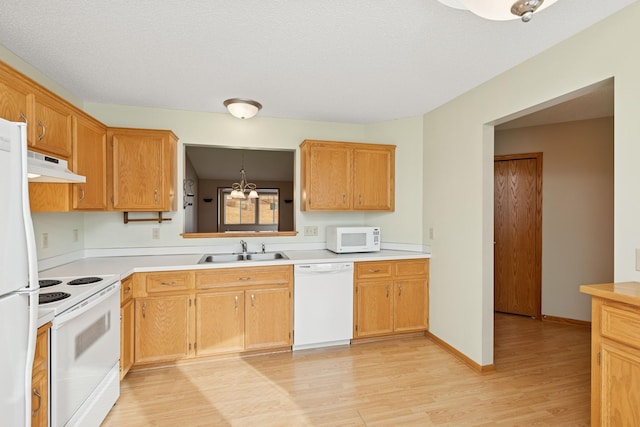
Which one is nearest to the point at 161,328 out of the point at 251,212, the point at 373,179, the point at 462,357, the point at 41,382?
the point at 41,382

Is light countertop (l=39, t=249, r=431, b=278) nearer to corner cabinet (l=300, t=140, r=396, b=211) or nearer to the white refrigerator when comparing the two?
corner cabinet (l=300, t=140, r=396, b=211)

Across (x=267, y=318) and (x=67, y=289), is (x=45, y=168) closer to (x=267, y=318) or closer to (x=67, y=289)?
(x=67, y=289)

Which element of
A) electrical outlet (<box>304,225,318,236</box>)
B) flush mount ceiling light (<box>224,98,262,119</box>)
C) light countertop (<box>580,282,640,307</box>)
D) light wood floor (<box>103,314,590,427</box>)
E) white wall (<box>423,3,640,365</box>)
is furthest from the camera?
electrical outlet (<box>304,225,318,236</box>)

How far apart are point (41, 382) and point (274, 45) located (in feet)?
7.07

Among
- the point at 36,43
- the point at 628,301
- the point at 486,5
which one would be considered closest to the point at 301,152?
the point at 36,43

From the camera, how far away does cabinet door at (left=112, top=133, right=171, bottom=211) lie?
9.07 ft

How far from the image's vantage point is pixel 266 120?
3.43m

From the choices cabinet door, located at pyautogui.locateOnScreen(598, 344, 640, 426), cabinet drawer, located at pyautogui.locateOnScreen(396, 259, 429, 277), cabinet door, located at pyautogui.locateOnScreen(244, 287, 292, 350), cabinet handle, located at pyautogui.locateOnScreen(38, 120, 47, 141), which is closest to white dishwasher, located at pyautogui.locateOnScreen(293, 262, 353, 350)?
cabinet door, located at pyautogui.locateOnScreen(244, 287, 292, 350)

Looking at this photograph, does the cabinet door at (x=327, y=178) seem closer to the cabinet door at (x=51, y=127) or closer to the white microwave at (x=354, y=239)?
the white microwave at (x=354, y=239)

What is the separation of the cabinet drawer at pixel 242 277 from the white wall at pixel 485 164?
5.16 ft

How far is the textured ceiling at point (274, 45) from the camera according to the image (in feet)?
5.33

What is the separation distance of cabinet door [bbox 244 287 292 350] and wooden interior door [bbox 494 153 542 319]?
2830 mm

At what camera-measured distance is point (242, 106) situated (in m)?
2.78

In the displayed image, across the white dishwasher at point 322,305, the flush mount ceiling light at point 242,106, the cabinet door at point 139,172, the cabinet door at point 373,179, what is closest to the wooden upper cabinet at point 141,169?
the cabinet door at point 139,172
